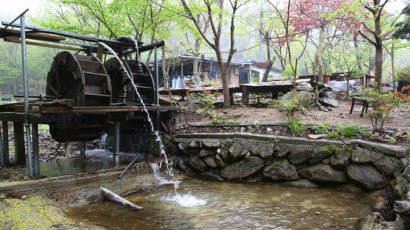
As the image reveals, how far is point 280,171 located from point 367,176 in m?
1.69

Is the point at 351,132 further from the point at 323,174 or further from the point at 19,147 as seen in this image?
the point at 19,147

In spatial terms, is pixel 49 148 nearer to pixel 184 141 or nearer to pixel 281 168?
pixel 184 141

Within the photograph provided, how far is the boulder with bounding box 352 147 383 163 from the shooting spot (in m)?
5.03

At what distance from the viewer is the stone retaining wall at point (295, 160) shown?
490cm

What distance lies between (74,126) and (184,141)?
2.82 metres

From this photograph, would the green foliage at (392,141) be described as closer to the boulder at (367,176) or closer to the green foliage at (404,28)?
the boulder at (367,176)

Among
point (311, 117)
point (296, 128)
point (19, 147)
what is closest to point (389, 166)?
point (296, 128)

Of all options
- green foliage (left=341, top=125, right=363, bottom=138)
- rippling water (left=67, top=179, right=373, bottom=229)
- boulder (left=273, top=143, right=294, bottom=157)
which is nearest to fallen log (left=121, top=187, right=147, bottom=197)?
rippling water (left=67, top=179, right=373, bottom=229)

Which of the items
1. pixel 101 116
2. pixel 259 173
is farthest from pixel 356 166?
pixel 101 116

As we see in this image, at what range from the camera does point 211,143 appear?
6570 mm

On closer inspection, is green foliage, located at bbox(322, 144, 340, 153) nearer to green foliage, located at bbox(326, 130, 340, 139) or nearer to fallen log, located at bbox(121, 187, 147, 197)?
Answer: green foliage, located at bbox(326, 130, 340, 139)

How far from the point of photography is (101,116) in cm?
654

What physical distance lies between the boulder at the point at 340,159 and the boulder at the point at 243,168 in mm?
1539

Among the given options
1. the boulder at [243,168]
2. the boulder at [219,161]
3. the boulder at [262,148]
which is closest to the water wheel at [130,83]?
the boulder at [219,161]
